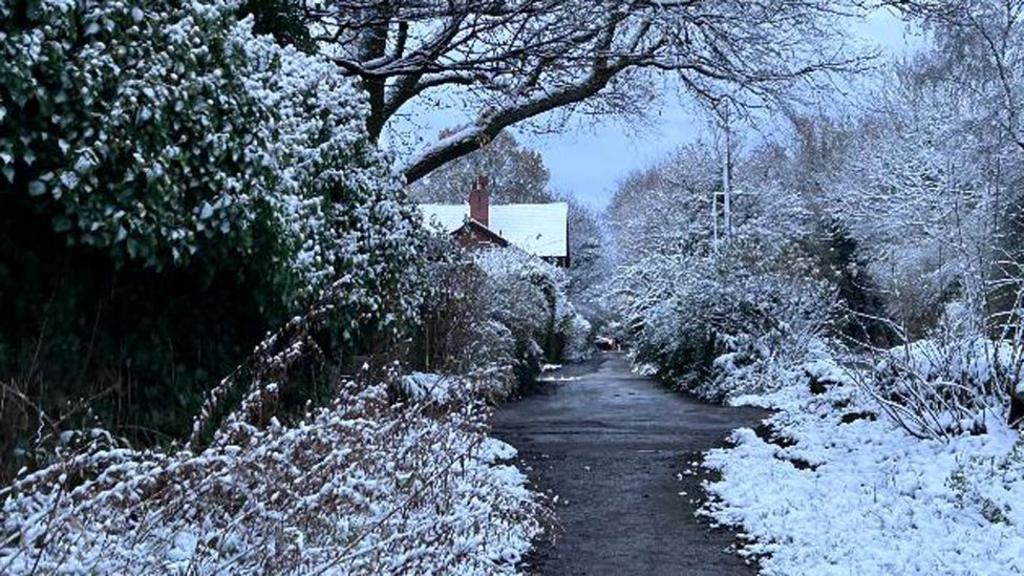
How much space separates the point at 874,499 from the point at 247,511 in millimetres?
5180

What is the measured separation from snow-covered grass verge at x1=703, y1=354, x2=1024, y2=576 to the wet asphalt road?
1.18 ft

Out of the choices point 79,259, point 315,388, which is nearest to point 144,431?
point 79,259

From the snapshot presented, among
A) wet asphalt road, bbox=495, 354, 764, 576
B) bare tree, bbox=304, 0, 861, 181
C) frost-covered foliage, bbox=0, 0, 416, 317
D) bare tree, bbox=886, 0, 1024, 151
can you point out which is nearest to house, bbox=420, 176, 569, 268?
bare tree, bbox=886, 0, 1024, 151

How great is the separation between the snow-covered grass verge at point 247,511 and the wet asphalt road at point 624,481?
1.84 m

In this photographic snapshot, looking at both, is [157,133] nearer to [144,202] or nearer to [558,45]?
[144,202]

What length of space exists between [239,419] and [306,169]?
3.26 metres

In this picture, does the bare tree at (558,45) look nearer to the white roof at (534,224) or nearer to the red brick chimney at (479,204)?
the red brick chimney at (479,204)

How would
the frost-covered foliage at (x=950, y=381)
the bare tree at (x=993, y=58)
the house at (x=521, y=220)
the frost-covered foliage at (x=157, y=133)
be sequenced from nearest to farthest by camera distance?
the frost-covered foliage at (x=157, y=133), the frost-covered foliage at (x=950, y=381), the bare tree at (x=993, y=58), the house at (x=521, y=220)

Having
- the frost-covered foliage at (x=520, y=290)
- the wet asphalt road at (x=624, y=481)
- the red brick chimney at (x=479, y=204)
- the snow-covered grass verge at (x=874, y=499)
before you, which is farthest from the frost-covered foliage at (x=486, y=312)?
the red brick chimney at (x=479, y=204)

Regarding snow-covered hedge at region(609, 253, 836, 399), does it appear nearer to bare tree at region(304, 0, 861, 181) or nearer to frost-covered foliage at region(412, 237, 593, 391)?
frost-covered foliage at region(412, 237, 593, 391)

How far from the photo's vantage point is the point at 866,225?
25031mm

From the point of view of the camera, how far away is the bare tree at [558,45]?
839 cm

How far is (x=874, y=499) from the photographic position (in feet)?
21.5

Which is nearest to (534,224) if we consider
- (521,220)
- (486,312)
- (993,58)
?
(521,220)
